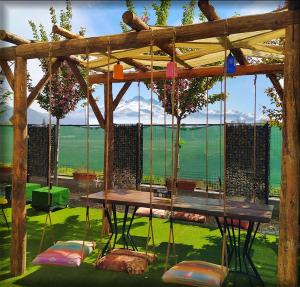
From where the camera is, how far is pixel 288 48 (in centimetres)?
353

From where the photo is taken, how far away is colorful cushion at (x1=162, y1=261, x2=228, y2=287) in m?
3.71

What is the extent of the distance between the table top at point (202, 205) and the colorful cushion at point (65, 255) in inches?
27.6

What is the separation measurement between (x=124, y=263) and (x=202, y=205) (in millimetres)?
1326

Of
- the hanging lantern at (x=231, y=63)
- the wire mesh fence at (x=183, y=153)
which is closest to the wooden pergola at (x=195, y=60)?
the hanging lantern at (x=231, y=63)

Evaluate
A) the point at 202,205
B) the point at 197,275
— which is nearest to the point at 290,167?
the point at 197,275

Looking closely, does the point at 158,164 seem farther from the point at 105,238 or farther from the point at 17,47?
the point at 17,47

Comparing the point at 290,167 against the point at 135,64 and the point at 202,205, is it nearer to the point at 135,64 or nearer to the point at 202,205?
the point at 202,205

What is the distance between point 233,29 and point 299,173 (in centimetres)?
166

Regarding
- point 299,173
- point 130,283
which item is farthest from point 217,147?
point 299,173

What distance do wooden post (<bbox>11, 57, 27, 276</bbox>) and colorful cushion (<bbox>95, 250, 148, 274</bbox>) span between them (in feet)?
4.53

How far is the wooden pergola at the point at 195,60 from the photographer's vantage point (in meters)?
3.57

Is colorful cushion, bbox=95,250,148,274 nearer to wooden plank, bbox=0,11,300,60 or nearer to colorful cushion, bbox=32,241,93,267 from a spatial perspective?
colorful cushion, bbox=32,241,93,267

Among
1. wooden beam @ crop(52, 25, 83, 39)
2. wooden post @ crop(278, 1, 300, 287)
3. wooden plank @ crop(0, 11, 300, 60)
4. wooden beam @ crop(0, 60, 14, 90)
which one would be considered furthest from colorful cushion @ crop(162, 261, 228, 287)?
wooden beam @ crop(0, 60, 14, 90)

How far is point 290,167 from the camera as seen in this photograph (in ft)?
11.7
